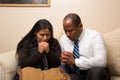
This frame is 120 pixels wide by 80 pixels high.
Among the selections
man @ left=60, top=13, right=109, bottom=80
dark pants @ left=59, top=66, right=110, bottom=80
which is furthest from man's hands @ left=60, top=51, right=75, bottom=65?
dark pants @ left=59, top=66, right=110, bottom=80

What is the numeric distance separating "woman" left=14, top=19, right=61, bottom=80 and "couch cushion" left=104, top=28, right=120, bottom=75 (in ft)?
1.59

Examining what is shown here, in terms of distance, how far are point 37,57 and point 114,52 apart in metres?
0.73

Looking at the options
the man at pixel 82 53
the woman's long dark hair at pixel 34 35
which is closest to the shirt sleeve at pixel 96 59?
the man at pixel 82 53

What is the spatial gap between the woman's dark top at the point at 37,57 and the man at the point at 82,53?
0.11 m

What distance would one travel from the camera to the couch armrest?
1917mm

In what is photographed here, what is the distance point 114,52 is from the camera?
2180 millimetres

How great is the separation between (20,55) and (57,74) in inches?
17.7

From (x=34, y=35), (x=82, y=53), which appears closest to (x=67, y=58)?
(x=82, y=53)

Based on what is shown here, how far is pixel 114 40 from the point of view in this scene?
7.23 ft

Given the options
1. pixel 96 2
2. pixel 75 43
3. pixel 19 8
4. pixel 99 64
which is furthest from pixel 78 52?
pixel 19 8

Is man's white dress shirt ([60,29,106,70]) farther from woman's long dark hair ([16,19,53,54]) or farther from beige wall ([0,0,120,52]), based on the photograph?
beige wall ([0,0,120,52])

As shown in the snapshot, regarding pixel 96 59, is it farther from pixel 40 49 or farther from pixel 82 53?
pixel 40 49

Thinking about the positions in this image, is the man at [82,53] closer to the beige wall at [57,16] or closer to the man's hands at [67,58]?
the man's hands at [67,58]

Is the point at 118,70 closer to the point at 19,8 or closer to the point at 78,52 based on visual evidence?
the point at 78,52
